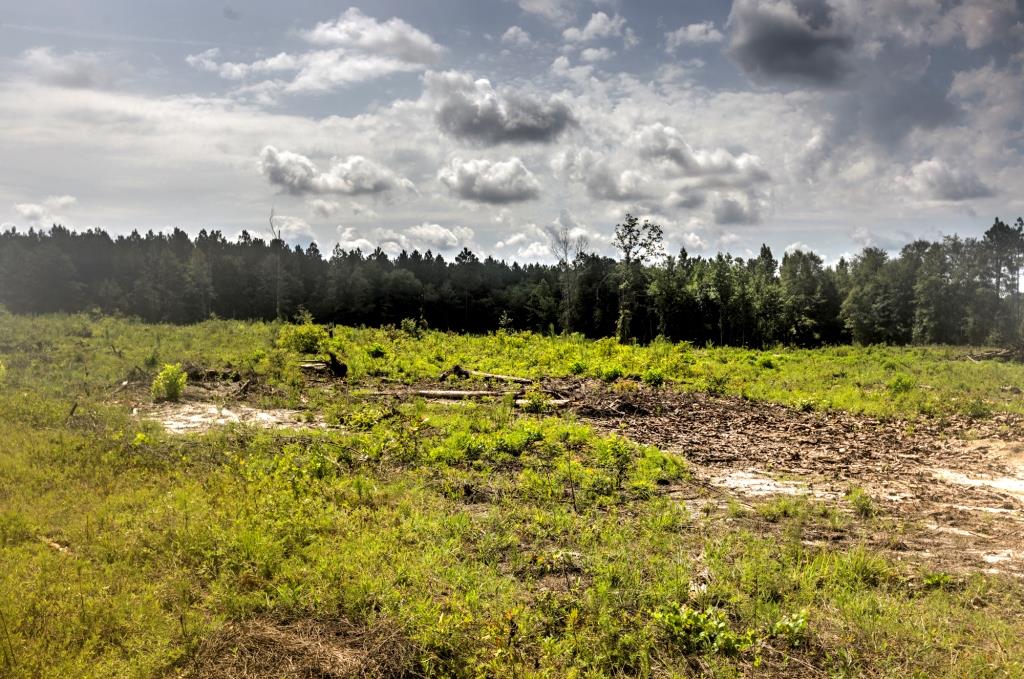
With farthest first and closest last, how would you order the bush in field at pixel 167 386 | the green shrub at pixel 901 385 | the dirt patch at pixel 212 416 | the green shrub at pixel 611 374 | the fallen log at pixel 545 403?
the green shrub at pixel 611 374 < the green shrub at pixel 901 385 < the fallen log at pixel 545 403 < the bush in field at pixel 167 386 < the dirt patch at pixel 212 416

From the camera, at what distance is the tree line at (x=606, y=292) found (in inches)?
2657

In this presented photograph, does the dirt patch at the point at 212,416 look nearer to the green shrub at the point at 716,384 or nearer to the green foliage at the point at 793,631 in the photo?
the green foliage at the point at 793,631

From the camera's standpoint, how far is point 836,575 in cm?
704

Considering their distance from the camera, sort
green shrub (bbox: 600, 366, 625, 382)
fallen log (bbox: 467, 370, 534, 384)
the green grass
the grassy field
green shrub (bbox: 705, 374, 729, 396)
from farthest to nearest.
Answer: green shrub (bbox: 600, 366, 625, 382) < green shrub (bbox: 705, 374, 729, 396) < fallen log (bbox: 467, 370, 534, 384) < the green grass < the grassy field

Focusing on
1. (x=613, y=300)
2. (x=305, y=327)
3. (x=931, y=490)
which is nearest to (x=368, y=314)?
(x=613, y=300)

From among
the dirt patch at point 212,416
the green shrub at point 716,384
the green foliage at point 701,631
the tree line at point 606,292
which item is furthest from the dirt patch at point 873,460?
the tree line at point 606,292

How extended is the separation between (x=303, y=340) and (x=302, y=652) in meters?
20.3

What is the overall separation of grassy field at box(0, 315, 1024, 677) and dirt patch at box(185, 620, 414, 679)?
0.09 feet

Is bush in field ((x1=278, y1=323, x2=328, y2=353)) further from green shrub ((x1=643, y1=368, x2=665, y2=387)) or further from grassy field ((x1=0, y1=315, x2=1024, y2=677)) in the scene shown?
green shrub ((x1=643, y1=368, x2=665, y2=387))

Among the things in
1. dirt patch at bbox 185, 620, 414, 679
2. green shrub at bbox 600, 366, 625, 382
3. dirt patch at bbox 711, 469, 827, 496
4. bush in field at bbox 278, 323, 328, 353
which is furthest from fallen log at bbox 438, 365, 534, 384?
dirt patch at bbox 185, 620, 414, 679

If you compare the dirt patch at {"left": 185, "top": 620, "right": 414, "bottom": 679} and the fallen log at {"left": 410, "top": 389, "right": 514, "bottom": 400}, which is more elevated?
the fallen log at {"left": 410, "top": 389, "right": 514, "bottom": 400}

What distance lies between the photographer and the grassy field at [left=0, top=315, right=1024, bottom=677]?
5.57 meters

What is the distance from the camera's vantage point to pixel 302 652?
18.4 ft

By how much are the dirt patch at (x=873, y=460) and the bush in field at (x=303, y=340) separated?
11605 mm
